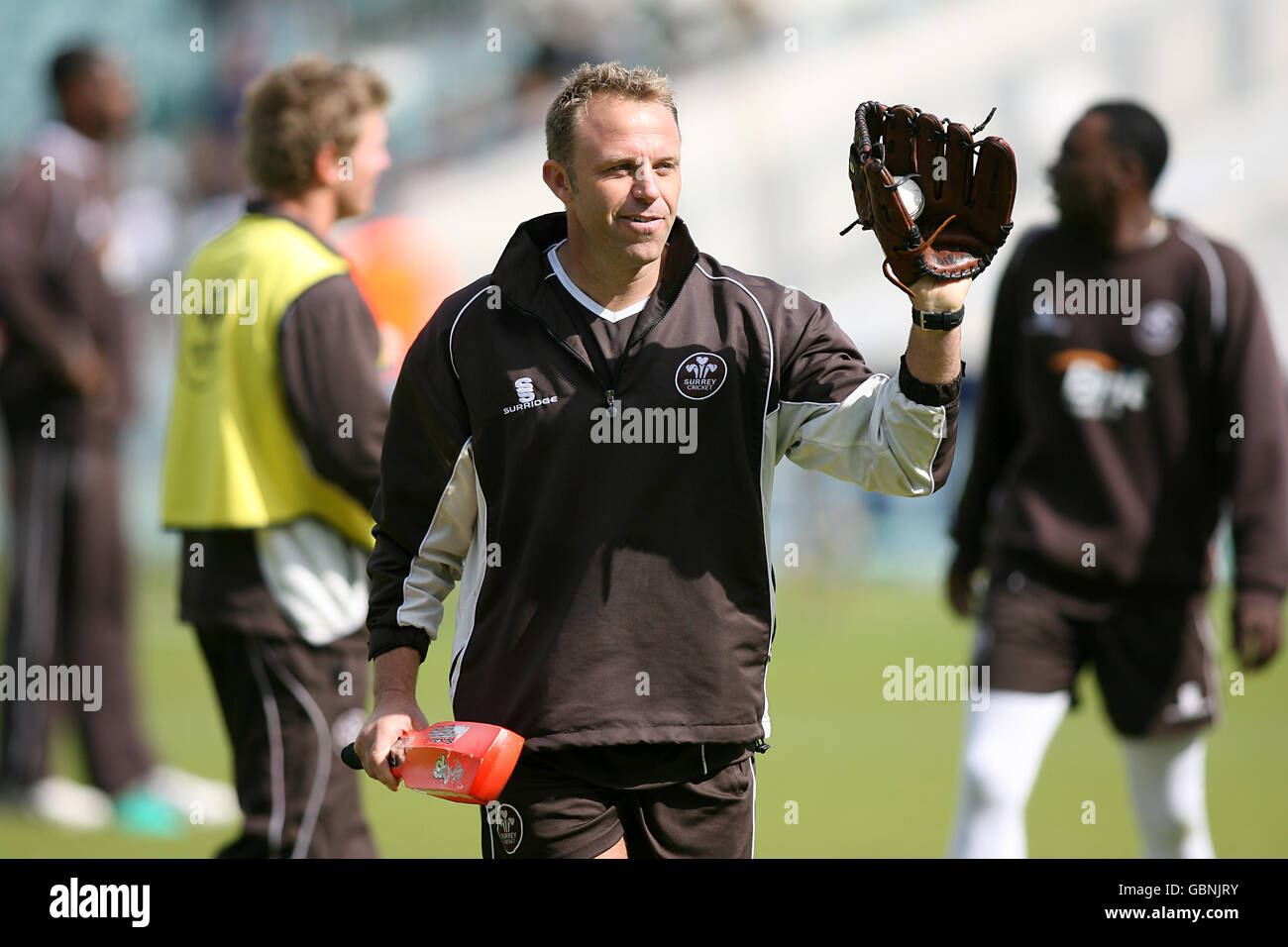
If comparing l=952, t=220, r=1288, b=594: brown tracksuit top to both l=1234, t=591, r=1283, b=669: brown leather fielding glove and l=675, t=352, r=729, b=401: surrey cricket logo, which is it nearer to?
l=1234, t=591, r=1283, b=669: brown leather fielding glove

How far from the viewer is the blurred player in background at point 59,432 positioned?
7566 mm

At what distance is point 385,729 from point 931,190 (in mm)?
1503

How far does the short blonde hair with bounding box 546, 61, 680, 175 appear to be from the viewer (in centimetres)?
329

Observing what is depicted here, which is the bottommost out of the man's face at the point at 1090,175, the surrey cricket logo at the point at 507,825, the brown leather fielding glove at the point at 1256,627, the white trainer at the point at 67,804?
the white trainer at the point at 67,804

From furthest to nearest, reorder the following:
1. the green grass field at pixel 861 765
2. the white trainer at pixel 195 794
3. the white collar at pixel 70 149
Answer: the white collar at pixel 70 149 → the white trainer at pixel 195 794 → the green grass field at pixel 861 765

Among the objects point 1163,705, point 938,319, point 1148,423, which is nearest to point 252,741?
point 938,319

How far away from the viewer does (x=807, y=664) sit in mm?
10352

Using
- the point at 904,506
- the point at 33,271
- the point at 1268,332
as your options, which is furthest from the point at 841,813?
the point at 904,506

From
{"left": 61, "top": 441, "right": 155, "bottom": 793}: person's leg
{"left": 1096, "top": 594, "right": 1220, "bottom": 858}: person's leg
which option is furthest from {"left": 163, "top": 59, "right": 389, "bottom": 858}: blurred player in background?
{"left": 61, "top": 441, "right": 155, "bottom": 793}: person's leg

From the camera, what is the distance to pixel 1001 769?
501 centimetres

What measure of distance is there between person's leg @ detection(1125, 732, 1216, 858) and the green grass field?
0.87 meters

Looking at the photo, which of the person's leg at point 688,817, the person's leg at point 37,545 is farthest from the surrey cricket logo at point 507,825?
the person's leg at point 37,545

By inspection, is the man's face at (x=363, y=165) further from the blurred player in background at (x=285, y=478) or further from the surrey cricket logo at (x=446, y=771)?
the surrey cricket logo at (x=446, y=771)

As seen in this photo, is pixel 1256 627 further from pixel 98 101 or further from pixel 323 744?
pixel 98 101
